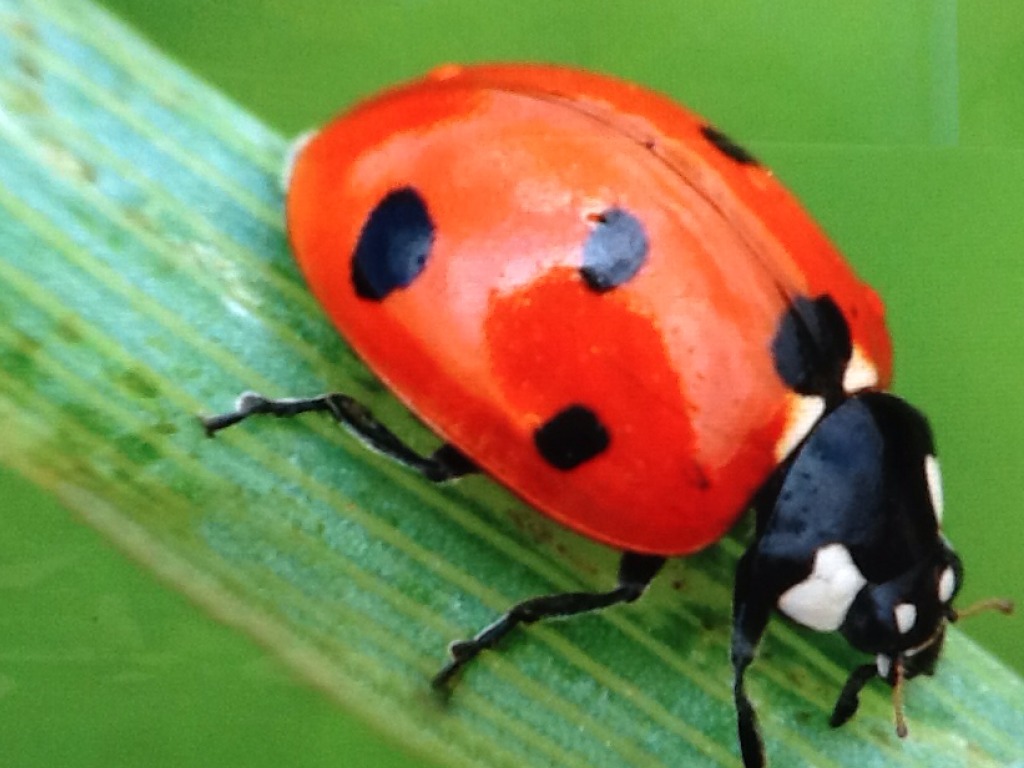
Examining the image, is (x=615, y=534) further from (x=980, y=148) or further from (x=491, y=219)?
(x=980, y=148)

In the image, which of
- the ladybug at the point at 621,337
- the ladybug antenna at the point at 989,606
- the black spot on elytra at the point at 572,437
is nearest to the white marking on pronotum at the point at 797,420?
the ladybug at the point at 621,337

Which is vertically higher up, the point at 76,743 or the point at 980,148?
the point at 980,148

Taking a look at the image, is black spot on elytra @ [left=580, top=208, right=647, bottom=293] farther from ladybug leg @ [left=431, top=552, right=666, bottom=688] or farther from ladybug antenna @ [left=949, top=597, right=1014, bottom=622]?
ladybug antenna @ [left=949, top=597, right=1014, bottom=622]

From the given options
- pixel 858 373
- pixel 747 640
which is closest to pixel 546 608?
pixel 747 640

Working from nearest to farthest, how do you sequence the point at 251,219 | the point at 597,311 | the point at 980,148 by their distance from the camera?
1. the point at 597,311
2. the point at 251,219
3. the point at 980,148

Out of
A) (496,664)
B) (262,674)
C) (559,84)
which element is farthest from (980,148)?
(262,674)

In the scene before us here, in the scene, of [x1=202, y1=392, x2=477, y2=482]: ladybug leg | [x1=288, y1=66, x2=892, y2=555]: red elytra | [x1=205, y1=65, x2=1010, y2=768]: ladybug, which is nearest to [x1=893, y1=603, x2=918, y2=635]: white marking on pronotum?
[x1=205, y1=65, x2=1010, y2=768]: ladybug
